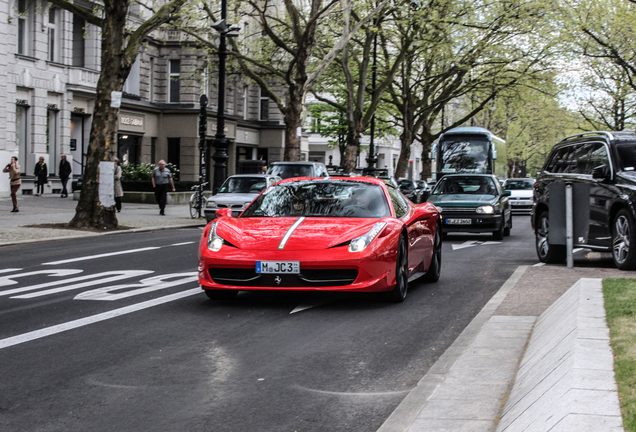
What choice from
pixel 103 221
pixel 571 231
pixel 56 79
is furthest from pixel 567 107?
pixel 571 231

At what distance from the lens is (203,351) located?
6473 millimetres

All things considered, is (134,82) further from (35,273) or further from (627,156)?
(627,156)

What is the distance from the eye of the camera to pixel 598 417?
3678 mm

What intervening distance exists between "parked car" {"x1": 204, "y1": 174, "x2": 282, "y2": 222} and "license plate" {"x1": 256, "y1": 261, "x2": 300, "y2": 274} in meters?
13.5

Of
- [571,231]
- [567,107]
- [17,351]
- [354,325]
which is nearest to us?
[17,351]

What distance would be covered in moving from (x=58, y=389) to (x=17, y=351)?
122 centimetres

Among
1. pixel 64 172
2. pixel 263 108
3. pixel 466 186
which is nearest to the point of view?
pixel 466 186

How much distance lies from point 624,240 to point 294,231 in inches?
208

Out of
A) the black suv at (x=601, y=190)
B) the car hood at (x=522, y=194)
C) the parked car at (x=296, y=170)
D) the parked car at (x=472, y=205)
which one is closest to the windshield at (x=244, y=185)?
the parked car at (x=296, y=170)

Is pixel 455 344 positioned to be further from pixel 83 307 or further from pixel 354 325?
pixel 83 307

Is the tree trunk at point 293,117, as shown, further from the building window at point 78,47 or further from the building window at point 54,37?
the building window at point 78,47

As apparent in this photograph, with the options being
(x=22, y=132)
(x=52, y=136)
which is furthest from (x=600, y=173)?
(x=52, y=136)

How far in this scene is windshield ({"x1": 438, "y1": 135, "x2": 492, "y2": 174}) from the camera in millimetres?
39500

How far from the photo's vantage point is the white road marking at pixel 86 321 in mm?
6782
